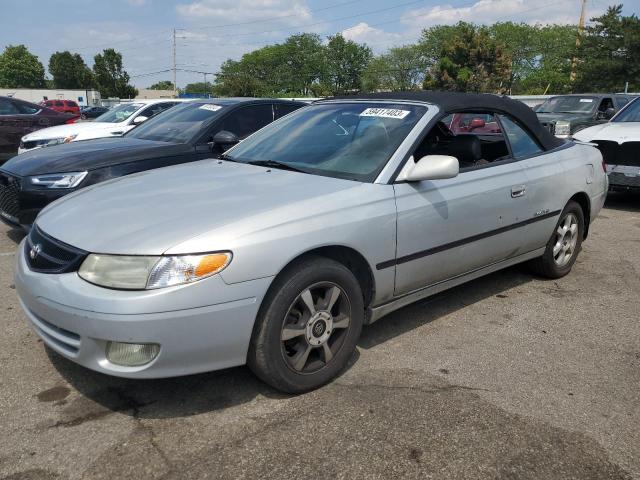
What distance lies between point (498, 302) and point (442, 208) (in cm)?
126

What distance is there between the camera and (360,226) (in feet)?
9.63

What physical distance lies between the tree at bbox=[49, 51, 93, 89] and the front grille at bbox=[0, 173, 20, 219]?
276 ft

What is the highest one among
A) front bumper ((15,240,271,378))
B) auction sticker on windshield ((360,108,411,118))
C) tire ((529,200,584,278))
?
auction sticker on windshield ((360,108,411,118))

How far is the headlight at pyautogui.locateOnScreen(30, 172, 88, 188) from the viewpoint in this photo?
190 inches

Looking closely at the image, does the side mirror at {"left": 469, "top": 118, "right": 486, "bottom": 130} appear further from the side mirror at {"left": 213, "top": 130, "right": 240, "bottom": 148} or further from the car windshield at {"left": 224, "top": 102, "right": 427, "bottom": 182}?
the side mirror at {"left": 213, "top": 130, "right": 240, "bottom": 148}

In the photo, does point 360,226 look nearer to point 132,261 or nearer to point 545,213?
point 132,261

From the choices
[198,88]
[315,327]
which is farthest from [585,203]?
[198,88]

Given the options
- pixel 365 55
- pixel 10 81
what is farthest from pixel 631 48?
pixel 10 81

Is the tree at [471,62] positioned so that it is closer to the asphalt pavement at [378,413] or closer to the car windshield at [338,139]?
the car windshield at [338,139]

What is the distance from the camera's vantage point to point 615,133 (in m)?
7.86

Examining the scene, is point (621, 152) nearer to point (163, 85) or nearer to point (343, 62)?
point (343, 62)

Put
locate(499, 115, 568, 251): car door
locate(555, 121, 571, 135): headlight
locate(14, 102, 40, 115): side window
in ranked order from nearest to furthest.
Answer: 1. locate(499, 115, 568, 251): car door
2. locate(14, 102, 40, 115): side window
3. locate(555, 121, 571, 135): headlight

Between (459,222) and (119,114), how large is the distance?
8369mm

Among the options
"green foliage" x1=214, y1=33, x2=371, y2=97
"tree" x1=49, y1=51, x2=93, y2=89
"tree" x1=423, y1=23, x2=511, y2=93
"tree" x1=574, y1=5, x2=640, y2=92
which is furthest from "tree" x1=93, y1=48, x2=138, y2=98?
"tree" x1=574, y1=5, x2=640, y2=92
